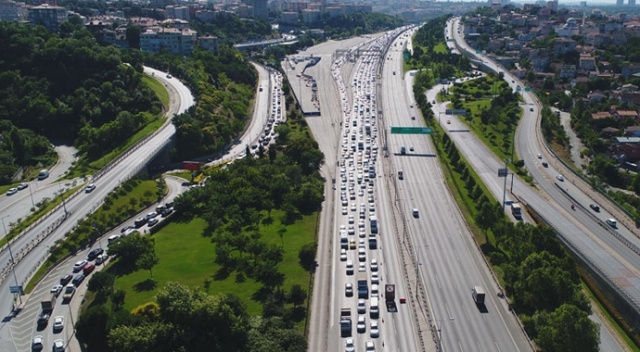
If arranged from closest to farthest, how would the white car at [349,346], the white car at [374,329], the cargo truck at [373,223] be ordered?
1. the white car at [349,346]
2. the white car at [374,329]
3. the cargo truck at [373,223]

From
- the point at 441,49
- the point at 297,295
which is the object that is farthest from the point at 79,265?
the point at 441,49

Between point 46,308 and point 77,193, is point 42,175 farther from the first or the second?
point 46,308

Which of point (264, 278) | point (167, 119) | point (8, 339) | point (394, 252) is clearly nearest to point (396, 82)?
point (167, 119)

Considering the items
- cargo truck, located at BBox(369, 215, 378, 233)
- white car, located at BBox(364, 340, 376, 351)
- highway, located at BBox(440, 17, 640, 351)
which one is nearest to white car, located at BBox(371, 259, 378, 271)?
cargo truck, located at BBox(369, 215, 378, 233)

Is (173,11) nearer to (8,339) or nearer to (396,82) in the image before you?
(396,82)

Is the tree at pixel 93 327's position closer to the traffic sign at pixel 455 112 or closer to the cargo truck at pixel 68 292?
the cargo truck at pixel 68 292

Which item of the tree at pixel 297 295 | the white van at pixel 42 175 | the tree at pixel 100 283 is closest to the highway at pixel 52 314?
the tree at pixel 100 283
